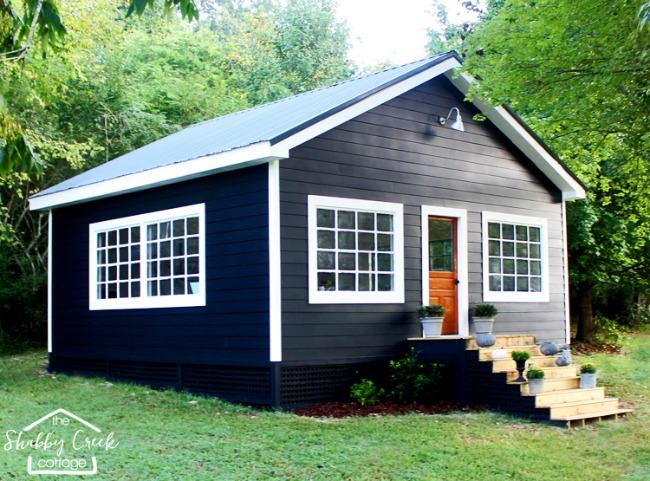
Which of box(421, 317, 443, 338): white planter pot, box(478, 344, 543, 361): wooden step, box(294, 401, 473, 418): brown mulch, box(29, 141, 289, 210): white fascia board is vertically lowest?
box(294, 401, 473, 418): brown mulch

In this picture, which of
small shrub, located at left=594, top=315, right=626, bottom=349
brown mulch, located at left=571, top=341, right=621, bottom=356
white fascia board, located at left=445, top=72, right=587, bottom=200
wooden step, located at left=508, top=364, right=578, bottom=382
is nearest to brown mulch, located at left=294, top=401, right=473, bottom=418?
wooden step, located at left=508, top=364, right=578, bottom=382

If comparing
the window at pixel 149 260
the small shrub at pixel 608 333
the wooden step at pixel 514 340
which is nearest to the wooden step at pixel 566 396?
the wooden step at pixel 514 340

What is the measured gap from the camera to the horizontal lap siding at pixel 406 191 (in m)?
9.84

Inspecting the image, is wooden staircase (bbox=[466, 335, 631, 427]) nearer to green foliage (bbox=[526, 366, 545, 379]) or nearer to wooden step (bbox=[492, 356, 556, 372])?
wooden step (bbox=[492, 356, 556, 372])

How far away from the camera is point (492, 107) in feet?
38.4

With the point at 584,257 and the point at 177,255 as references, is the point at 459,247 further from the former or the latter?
the point at 584,257

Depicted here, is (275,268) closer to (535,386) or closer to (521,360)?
(521,360)

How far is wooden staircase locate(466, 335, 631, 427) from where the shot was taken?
923 centimetres

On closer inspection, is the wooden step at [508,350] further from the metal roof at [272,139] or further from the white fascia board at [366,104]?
the white fascia board at [366,104]

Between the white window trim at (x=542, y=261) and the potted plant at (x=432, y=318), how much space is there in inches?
56.4

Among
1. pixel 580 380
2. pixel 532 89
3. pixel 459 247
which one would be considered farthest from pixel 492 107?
pixel 580 380

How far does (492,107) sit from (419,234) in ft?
7.31

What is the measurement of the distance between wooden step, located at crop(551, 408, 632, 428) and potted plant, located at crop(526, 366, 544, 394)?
442 mm

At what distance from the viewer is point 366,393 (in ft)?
32.6
